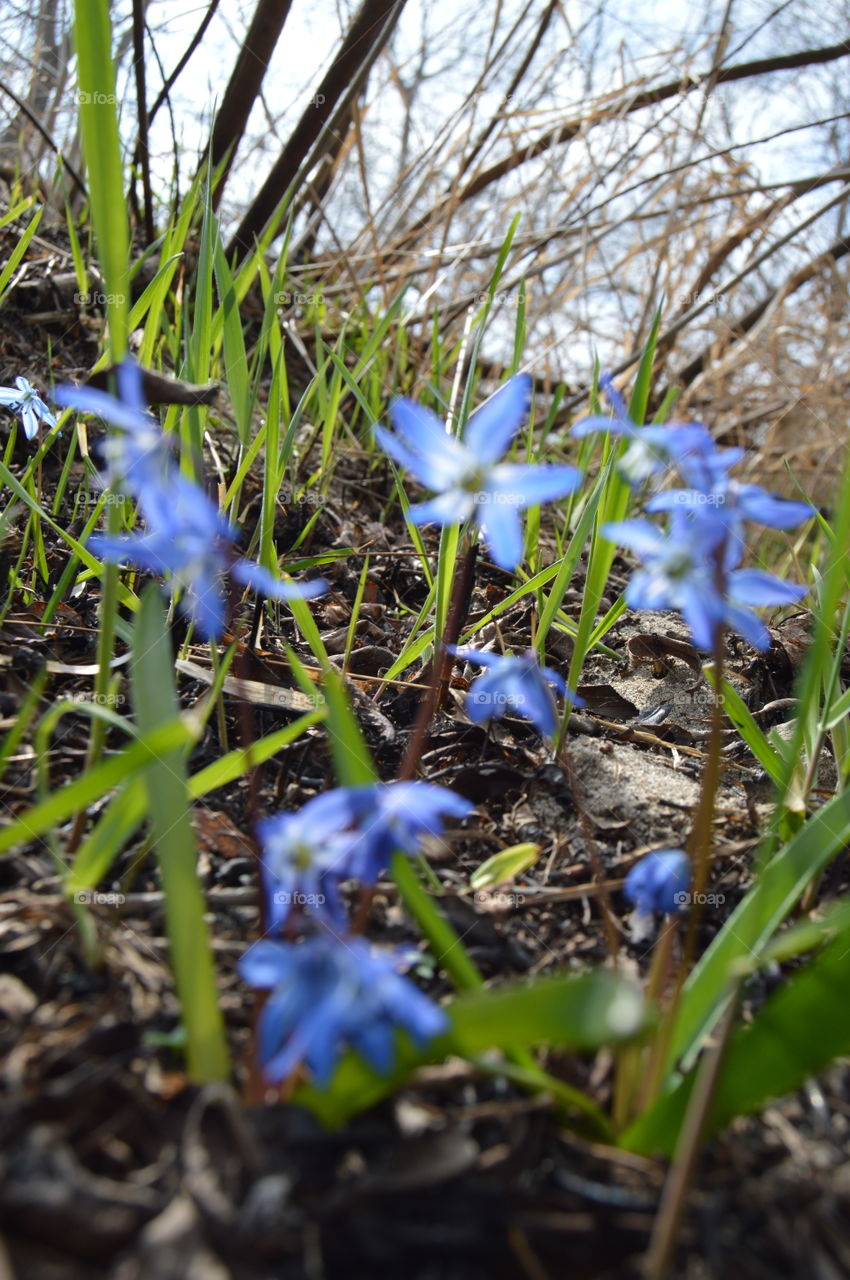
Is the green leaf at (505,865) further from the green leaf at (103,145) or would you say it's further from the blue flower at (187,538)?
the green leaf at (103,145)

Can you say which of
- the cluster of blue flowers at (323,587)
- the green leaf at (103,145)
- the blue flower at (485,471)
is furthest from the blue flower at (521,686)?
the green leaf at (103,145)

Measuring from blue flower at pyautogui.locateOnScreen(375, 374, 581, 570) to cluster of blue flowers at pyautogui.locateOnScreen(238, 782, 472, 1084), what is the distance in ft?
0.91

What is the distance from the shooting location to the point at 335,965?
636 millimetres

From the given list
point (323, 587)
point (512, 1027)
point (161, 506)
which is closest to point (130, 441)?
point (161, 506)

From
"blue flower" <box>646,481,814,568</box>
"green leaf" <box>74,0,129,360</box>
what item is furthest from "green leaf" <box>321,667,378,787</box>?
"green leaf" <box>74,0,129,360</box>

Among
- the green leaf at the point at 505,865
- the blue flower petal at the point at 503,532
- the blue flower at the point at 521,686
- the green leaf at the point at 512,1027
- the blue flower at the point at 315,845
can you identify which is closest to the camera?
the green leaf at the point at 512,1027

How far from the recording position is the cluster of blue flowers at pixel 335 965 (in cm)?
62

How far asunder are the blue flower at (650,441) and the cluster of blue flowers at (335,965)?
388 mm

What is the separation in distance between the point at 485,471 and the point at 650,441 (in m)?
0.17

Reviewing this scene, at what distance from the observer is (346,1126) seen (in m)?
0.75

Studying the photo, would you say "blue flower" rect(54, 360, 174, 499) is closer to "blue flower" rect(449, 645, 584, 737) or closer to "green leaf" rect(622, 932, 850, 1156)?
"blue flower" rect(449, 645, 584, 737)

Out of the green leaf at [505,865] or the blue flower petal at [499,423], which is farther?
the green leaf at [505,865]

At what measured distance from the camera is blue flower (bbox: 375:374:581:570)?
816 mm

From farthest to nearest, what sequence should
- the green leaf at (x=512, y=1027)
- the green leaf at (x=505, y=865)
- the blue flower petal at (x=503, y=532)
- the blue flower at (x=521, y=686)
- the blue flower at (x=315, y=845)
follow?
the green leaf at (x=505, y=865) < the blue flower at (x=521, y=686) < the blue flower petal at (x=503, y=532) < the blue flower at (x=315, y=845) < the green leaf at (x=512, y=1027)
